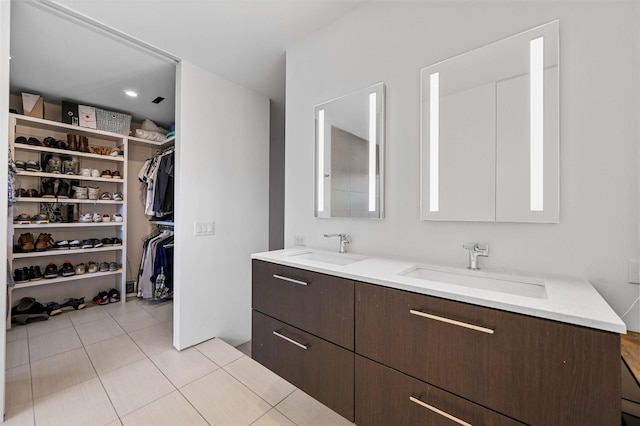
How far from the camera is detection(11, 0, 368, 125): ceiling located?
64.2 inches

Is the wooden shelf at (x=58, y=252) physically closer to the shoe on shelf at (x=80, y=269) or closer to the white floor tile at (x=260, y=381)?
the shoe on shelf at (x=80, y=269)

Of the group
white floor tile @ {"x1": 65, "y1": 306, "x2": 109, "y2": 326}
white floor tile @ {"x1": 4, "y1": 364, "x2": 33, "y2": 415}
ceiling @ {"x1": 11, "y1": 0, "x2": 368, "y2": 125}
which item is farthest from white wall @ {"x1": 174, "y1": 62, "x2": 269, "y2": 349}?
white floor tile @ {"x1": 65, "y1": 306, "x2": 109, "y2": 326}

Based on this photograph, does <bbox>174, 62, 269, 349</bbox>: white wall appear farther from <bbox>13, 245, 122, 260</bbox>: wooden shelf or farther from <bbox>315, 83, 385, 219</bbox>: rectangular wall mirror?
<bbox>13, 245, 122, 260</bbox>: wooden shelf

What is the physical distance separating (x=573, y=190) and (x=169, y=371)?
2668 millimetres

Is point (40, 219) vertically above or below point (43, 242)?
above

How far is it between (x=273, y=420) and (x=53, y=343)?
89.3 inches

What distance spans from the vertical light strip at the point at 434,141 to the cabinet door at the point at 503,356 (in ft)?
2.12

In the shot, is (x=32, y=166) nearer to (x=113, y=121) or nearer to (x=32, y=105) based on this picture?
(x=32, y=105)

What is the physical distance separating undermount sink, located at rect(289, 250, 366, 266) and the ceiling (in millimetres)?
1609

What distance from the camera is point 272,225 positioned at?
12.4ft

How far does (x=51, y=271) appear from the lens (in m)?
2.91

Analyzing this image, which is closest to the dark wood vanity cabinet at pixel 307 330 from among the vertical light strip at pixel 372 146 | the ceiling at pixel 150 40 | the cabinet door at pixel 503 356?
the cabinet door at pixel 503 356

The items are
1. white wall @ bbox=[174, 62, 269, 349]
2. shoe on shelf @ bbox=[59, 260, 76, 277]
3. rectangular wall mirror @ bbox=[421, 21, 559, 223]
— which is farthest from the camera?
shoe on shelf @ bbox=[59, 260, 76, 277]

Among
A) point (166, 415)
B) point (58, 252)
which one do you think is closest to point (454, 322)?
point (166, 415)
